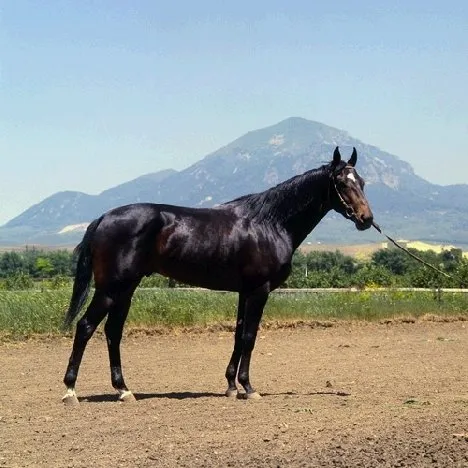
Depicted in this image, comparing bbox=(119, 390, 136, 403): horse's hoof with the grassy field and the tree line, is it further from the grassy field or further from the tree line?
the tree line

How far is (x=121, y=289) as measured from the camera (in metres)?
9.61

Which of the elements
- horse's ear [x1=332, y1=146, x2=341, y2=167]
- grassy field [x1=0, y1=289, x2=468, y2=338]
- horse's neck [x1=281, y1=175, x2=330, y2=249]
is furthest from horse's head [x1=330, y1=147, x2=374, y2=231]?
grassy field [x1=0, y1=289, x2=468, y2=338]

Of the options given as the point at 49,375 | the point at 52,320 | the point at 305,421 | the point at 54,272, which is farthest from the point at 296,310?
the point at 54,272

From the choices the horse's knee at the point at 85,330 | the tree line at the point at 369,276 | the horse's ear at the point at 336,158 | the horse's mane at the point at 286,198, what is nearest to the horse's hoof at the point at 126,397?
the horse's knee at the point at 85,330

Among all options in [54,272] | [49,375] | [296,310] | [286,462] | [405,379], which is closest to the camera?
[286,462]

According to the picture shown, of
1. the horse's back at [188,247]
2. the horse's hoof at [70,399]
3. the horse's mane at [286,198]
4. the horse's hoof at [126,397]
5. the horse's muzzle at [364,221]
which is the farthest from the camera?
the horse's mane at [286,198]

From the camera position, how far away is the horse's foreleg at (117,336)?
9719 mm

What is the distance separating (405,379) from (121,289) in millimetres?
3702

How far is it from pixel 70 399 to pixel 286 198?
2.95 meters

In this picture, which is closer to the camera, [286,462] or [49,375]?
[286,462]

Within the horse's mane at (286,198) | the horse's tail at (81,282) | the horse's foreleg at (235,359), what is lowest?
the horse's foreleg at (235,359)

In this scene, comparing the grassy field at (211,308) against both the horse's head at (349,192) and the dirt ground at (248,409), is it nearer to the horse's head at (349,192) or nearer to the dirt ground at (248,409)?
the dirt ground at (248,409)

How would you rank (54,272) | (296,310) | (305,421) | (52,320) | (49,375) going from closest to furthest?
(305,421) < (49,375) < (52,320) < (296,310) < (54,272)

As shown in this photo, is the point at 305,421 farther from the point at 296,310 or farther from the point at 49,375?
the point at 296,310
